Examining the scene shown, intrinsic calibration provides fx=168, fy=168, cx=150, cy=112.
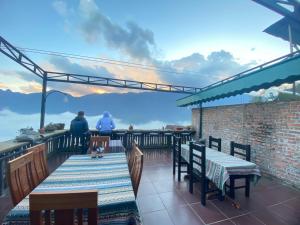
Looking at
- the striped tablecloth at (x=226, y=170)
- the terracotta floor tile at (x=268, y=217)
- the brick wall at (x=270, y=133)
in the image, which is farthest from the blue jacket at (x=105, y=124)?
the terracotta floor tile at (x=268, y=217)

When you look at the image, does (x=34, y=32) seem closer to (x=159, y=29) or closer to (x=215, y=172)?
(x=159, y=29)

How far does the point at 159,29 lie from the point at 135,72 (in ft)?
17.3

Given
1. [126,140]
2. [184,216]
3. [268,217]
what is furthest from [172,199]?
[126,140]

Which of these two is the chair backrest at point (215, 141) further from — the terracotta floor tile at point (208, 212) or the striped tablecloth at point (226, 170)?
the terracotta floor tile at point (208, 212)

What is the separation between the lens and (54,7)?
552cm

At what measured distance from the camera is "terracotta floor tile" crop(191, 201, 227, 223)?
8.26 feet

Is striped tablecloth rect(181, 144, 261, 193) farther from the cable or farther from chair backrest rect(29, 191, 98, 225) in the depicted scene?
the cable

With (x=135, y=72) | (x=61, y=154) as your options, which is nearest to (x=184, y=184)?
(x=61, y=154)

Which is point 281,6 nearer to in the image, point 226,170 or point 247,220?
Answer: point 226,170

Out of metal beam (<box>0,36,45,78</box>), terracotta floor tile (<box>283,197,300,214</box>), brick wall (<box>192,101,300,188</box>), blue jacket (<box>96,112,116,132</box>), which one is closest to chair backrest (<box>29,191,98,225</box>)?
terracotta floor tile (<box>283,197,300,214</box>)

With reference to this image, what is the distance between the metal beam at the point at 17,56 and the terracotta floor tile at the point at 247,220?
20.2 feet

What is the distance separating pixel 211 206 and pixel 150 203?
41.4 inches

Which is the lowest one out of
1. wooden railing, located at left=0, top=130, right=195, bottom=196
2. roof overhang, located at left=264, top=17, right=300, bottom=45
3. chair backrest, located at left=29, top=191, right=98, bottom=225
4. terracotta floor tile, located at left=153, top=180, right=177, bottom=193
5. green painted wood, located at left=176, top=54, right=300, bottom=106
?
terracotta floor tile, located at left=153, top=180, right=177, bottom=193

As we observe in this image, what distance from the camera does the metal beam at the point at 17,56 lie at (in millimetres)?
4270
